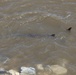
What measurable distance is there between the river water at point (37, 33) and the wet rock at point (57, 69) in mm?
173

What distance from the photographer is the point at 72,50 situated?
891cm

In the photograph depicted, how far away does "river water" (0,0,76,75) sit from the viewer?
8477mm

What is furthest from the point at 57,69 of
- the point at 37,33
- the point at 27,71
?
the point at 37,33

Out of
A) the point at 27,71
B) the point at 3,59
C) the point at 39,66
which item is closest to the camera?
the point at 27,71

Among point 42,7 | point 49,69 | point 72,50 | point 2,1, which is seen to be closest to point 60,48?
point 72,50

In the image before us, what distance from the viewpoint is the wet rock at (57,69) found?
8.02 m

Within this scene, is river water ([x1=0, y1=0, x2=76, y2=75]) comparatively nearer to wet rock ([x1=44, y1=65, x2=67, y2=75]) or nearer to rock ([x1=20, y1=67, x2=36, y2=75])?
wet rock ([x1=44, y1=65, x2=67, y2=75])

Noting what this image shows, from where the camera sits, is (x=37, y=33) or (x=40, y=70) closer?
(x=40, y=70)

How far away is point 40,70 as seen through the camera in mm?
8078

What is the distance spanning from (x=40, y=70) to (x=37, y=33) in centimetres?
193

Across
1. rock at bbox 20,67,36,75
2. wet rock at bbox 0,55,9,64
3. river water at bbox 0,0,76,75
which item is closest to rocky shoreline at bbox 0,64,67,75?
rock at bbox 20,67,36,75

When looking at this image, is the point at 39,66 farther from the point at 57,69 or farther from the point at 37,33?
the point at 37,33

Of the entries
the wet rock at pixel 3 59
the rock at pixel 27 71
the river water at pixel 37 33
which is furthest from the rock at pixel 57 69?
the wet rock at pixel 3 59

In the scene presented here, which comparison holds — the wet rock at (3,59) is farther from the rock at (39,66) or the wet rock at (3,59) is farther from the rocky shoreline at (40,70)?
the rock at (39,66)
